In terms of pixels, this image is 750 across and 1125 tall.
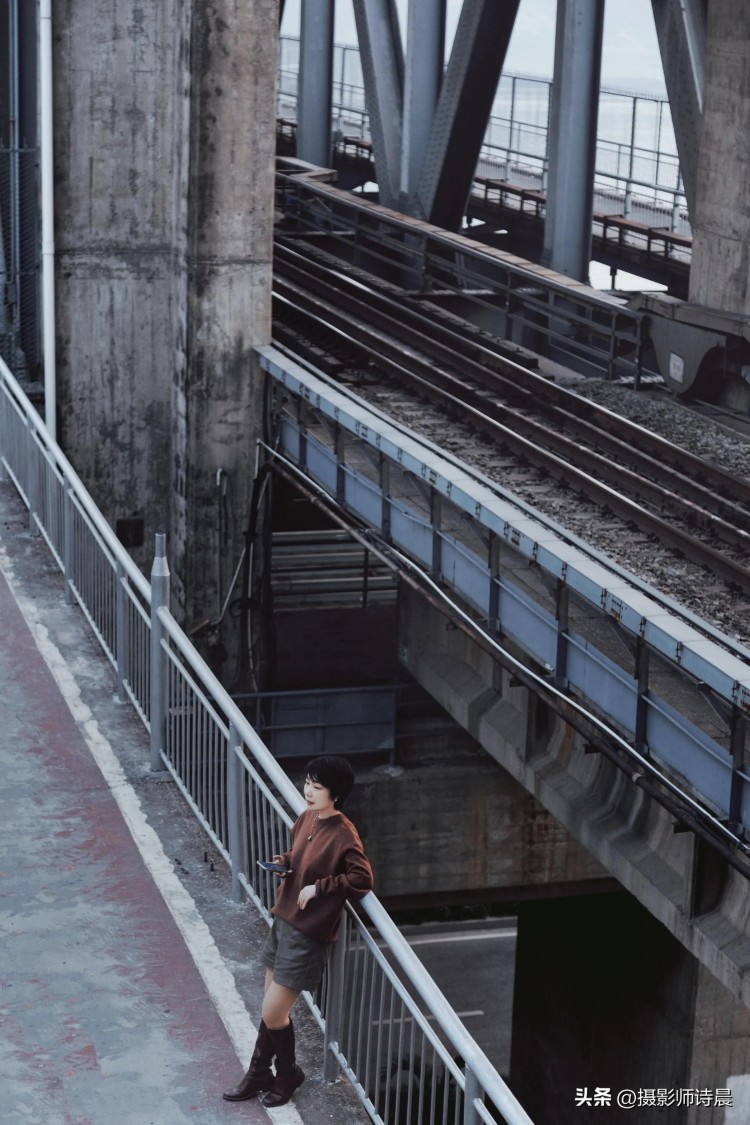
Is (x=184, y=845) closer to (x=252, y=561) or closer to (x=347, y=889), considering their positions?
(x=347, y=889)

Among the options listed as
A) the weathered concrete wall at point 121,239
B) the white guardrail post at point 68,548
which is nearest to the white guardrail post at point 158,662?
the white guardrail post at point 68,548

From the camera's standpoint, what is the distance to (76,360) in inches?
762

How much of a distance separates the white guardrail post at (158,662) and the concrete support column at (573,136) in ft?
55.9

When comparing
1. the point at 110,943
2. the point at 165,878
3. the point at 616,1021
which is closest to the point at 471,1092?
the point at 110,943

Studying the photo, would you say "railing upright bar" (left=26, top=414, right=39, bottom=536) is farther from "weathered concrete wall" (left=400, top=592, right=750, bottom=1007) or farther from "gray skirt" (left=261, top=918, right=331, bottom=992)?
"gray skirt" (left=261, top=918, right=331, bottom=992)

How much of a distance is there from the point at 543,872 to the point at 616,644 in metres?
9.29

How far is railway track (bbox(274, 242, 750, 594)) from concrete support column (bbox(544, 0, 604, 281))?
2527 mm

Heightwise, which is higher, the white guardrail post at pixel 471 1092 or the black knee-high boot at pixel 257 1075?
the white guardrail post at pixel 471 1092

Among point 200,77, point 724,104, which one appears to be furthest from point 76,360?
point 724,104

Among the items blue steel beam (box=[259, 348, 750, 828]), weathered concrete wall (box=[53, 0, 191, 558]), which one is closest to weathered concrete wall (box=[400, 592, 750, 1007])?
blue steel beam (box=[259, 348, 750, 828])

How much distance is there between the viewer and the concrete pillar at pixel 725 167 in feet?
64.4

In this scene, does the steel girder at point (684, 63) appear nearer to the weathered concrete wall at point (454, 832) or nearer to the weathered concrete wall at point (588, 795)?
the weathered concrete wall at point (588, 795)

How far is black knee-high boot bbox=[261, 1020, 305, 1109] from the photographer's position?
6.24m

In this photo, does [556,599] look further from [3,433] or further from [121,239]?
[121,239]
